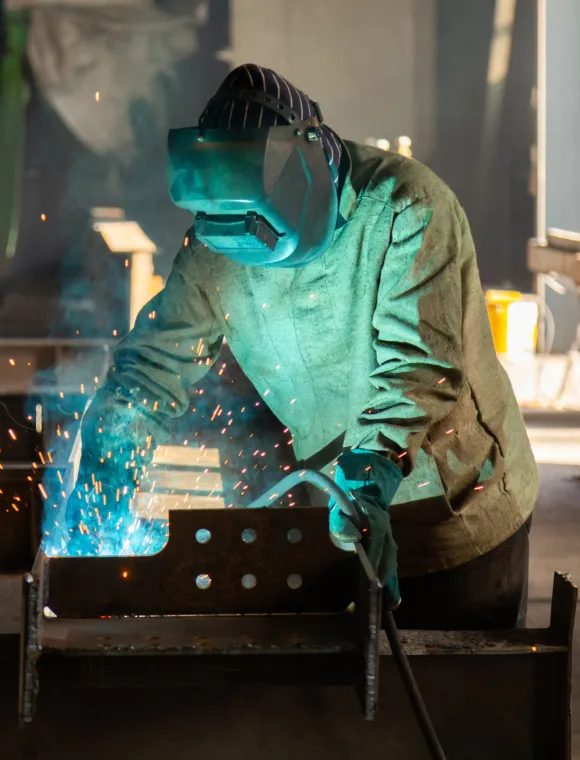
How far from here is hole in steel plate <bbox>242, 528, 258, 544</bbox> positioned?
136cm

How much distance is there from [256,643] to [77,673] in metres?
0.23

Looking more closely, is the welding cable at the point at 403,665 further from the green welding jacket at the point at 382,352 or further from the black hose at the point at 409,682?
the green welding jacket at the point at 382,352

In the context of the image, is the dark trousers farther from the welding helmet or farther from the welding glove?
the welding helmet

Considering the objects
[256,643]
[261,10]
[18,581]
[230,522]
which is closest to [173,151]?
[230,522]

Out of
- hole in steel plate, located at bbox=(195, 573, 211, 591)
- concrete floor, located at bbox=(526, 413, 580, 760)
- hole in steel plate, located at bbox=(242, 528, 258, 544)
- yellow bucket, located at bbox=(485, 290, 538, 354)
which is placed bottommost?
yellow bucket, located at bbox=(485, 290, 538, 354)

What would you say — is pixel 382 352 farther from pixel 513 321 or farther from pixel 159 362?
pixel 513 321

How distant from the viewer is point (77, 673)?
130 centimetres

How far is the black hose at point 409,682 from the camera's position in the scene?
52.3 inches

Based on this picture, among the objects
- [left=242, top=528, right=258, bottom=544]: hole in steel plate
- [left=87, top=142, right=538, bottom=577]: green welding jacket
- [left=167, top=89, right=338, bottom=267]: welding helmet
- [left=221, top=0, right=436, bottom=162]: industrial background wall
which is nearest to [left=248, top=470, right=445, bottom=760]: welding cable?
[left=242, top=528, right=258, bottom=544]: hole in steel plate

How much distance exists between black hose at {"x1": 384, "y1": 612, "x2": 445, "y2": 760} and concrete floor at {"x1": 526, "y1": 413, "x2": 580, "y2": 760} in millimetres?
1125

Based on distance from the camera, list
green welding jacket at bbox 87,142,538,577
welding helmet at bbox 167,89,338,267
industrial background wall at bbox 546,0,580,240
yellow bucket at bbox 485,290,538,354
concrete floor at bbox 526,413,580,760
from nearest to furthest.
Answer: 1. welding helmet at bbox 167,89,338,267
2. green welding jacket at bbox 87,142,538,577
3. concrete floor at bbox 526,413,580,760
4. yellow bucket at bbox 485,290,538,354
5. industrial background wall at bbox 546,0,580,240

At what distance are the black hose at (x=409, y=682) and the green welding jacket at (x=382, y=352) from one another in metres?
0.30

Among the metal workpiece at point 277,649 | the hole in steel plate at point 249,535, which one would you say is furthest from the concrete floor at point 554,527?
the hole in steel plate at point 249,535

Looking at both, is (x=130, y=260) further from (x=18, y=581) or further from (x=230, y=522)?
(x=230, y=522)
